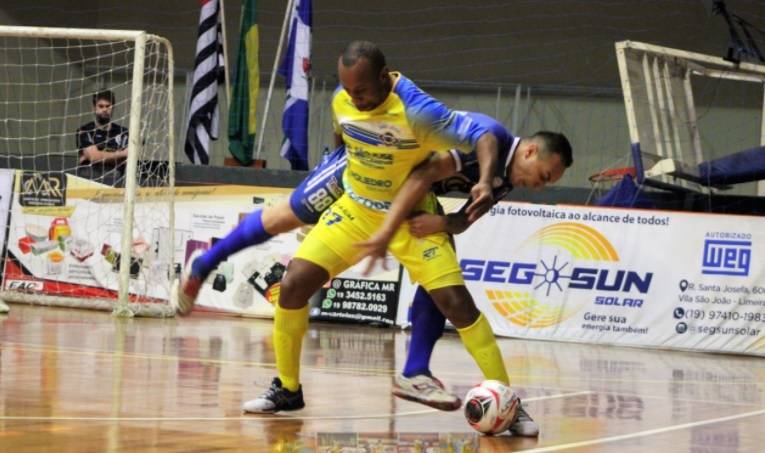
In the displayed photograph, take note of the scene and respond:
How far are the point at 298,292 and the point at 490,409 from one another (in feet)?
4.08

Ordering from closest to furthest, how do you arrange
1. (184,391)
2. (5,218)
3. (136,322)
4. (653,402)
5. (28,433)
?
1. (28,433)
2. (184,391)
3. (653,402)
4. (136,322)
5. (5,218)

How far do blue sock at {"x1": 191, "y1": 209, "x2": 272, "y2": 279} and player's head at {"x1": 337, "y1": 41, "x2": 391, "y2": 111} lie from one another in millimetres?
1220

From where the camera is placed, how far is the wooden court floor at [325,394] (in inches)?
252

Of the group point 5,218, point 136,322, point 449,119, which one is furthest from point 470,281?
point 449,119

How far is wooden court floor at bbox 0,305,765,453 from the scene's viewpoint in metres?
6.40

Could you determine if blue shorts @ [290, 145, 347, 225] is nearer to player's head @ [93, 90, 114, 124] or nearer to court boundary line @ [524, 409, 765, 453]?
court boundary line @ [524, 409, 765, 453]

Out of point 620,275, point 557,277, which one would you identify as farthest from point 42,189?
point 620,275

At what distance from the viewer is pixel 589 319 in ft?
49.5

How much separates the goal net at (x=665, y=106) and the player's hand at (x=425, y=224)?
8.89 meters

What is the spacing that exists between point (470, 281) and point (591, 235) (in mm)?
1454

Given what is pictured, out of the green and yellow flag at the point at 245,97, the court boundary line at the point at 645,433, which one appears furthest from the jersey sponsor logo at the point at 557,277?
the court boundary line at the point at 645,433

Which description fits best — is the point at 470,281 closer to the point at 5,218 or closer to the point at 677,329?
the point at 677,329

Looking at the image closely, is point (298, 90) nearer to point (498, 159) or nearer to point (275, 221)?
point (275, 221)

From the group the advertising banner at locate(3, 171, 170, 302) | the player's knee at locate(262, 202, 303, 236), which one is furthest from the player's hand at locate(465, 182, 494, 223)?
the advertising banner at locate(3, 171, 170, 302)
